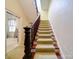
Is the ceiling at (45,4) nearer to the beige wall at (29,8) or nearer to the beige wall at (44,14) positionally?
the beige wall at (44,14)

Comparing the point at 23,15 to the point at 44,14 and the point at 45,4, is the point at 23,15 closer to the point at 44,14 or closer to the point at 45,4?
the point at 45,4

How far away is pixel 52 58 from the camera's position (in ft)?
10.6

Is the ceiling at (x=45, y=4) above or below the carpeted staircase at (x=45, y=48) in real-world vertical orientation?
above

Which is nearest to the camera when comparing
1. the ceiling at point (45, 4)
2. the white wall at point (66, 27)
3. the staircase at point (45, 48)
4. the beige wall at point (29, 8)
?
the white wall at point (66, 27)

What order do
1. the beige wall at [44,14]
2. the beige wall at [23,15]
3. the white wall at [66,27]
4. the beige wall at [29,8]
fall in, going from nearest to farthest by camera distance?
the white wall at [66,27] < the beige wall at [23,15] < the beige wall at [29,8] < the beige wall at [44,14]

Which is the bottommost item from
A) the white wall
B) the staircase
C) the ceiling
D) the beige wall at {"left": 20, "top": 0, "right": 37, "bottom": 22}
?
the staircase

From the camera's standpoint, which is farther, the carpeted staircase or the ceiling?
the ceiling

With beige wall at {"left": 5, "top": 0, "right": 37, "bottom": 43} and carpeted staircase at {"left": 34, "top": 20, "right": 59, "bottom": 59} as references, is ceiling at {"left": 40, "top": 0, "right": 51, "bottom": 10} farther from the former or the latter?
carpeted staircase at {"left": 34, "top": 20, "right": 59, "bottom": 59}

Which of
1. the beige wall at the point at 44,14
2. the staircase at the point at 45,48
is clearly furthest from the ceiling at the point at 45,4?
the staircase at the point at 45,48

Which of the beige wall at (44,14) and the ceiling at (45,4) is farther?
the beige wall at (44,14)

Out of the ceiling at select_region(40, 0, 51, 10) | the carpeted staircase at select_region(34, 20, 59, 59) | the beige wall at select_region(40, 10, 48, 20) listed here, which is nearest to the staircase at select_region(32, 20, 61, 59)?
the carpeted staircase at select_region(34, 20, 59, 59)
